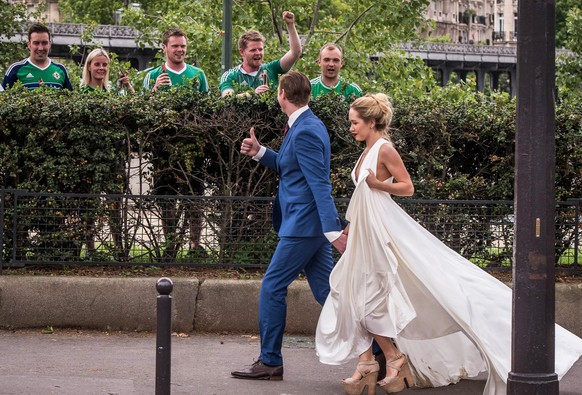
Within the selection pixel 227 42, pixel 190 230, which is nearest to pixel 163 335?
pixel 190 230

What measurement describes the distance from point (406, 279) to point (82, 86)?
187 inches

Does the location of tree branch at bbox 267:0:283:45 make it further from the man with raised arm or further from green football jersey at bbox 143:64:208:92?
the man with raised arm

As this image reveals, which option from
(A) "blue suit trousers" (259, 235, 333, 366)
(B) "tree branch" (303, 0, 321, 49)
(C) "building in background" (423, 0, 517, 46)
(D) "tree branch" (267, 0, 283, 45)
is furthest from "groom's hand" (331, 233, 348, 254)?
(C) "building in background" (423, 0, 517, 46)

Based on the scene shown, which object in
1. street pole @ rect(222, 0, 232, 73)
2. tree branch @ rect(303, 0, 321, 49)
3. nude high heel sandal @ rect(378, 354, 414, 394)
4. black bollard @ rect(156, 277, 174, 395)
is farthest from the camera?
tree branch @ rect(303, 0, 321, 49)

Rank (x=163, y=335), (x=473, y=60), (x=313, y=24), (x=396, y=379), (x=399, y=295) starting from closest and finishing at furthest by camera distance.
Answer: (x=163, y=335)
(x=399, y=295)
(x=396, y=379)
(x=313, y=24)
(x=473, y=60)

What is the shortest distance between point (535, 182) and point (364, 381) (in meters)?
1.77

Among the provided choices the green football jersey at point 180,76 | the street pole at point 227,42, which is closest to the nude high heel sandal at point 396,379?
the green football jersey at point 180,76

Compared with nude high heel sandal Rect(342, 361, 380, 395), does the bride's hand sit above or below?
above

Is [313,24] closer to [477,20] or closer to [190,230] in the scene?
[190,230]

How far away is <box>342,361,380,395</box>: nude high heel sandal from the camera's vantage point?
7508 millimetres

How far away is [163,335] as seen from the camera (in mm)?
6008

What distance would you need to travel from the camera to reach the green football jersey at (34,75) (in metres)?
11.4

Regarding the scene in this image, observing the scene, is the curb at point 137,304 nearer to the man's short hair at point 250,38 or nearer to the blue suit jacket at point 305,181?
the blue suit jacket at point 305,181

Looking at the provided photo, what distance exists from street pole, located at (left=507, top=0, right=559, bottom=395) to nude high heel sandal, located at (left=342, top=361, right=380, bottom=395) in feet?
3.98
